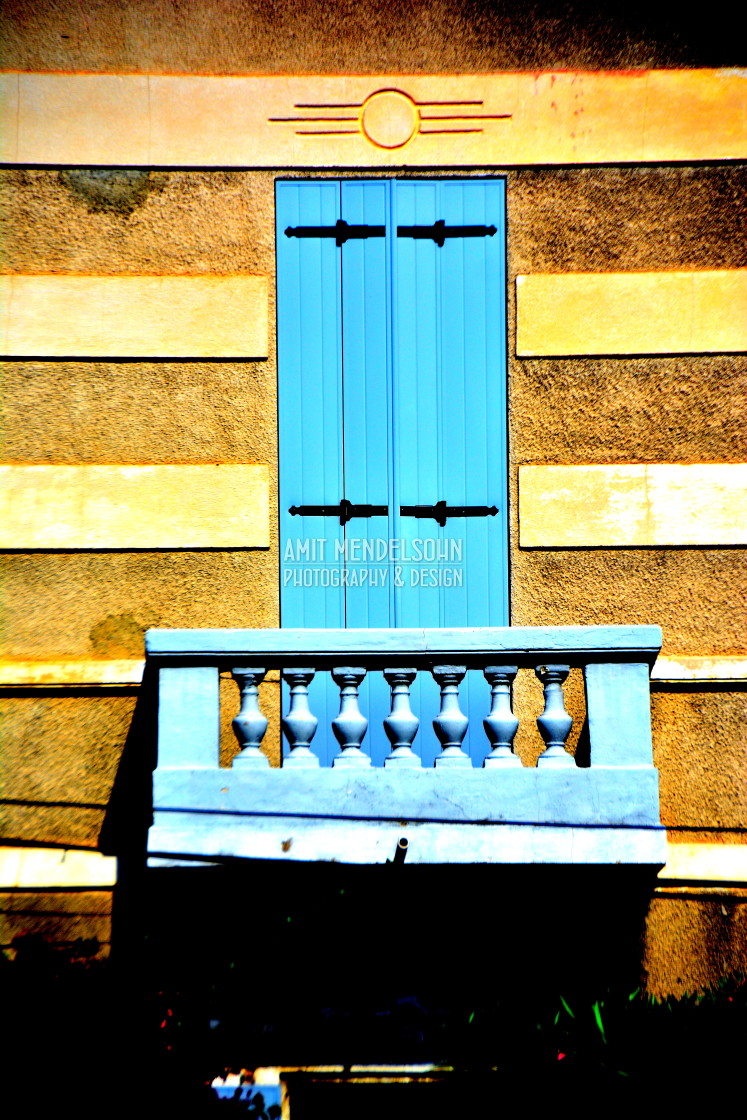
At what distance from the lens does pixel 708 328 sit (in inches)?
187

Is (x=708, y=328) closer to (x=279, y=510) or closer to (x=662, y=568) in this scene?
(x=662, y=568)

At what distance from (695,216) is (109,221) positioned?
9.39 ft

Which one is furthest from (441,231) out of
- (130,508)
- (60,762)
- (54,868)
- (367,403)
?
(54,868)

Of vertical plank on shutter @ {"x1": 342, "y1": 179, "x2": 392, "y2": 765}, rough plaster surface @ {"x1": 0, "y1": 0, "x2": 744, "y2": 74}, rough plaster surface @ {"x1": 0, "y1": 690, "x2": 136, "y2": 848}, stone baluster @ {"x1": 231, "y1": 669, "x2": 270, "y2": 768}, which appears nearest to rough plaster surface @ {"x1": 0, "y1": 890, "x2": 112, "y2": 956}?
rough plaster surface @ {"x1": 0, "y1": 690, "x2": 136, "y2": 848}

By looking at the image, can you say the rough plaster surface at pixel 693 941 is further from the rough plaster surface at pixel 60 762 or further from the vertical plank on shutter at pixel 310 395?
the rough plaster surface at pixel 60 762

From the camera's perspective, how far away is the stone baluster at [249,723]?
4012 mm

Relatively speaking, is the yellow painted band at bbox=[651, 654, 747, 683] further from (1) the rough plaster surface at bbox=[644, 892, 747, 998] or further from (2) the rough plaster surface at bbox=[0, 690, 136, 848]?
(2) the rough plaster surface at bbox=[0, 690, 136, 848]

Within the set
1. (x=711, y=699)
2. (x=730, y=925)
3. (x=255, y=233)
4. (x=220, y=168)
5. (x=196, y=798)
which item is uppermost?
(x=220, y=168)

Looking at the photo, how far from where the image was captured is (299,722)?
13.2ft

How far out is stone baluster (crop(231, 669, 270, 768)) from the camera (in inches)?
158

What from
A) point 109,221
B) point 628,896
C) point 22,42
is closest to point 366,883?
point 628,896

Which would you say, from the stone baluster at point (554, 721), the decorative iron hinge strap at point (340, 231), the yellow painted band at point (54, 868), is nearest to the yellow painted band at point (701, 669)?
the stone baluster at point (554, 721)

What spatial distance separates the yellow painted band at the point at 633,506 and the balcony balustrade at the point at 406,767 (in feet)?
2.40

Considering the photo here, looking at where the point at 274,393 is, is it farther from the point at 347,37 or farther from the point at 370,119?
the point at 347,37
